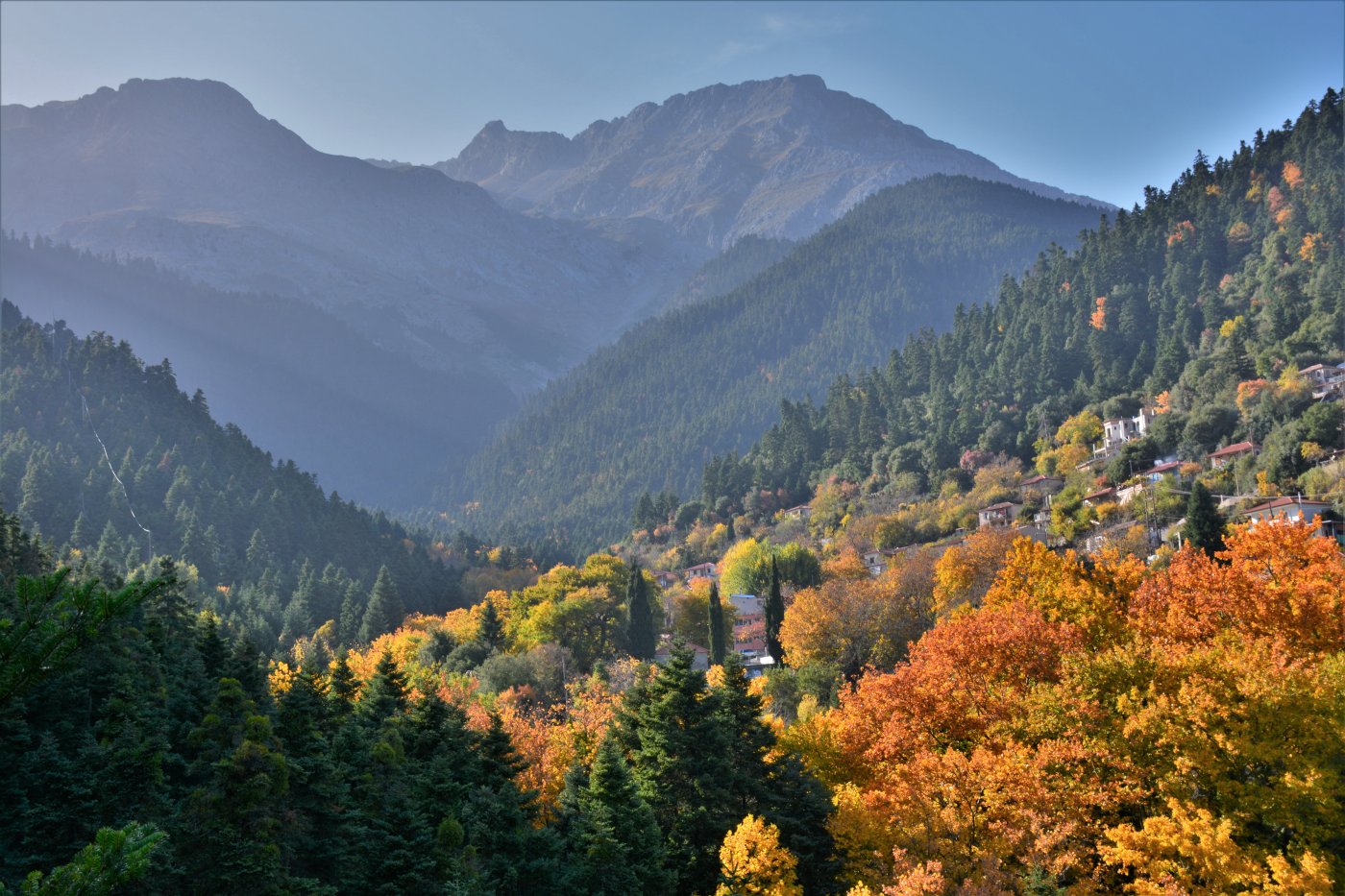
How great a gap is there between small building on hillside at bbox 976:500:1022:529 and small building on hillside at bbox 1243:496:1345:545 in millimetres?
29759

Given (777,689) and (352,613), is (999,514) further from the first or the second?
(352,613)

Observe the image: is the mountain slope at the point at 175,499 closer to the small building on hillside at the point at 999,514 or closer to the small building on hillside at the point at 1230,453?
the small building on hillside at the point at 999,514

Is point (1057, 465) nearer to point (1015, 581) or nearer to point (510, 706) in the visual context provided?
point (1015, 581)

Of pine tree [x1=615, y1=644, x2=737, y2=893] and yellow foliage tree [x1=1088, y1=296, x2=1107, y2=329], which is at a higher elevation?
yellow foliage tree [x1=1088, y1=296, x2=1107, y2=329]

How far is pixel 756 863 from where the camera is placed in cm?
3681

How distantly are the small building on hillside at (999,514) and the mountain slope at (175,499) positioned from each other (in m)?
58.0

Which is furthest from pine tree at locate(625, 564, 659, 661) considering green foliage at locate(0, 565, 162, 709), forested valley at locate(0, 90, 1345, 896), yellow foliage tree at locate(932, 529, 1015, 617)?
green foliage at locate(0, 565, 162, 709)

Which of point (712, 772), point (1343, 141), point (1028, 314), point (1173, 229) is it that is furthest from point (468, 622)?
point (1343, 141)

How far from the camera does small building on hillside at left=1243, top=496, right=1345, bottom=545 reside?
230 ft

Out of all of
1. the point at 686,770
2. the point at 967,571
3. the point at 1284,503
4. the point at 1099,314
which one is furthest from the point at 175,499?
the point at 1099,314

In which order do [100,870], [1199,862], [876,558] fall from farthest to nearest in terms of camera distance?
[876,558] < [1199,862] < [100,870]

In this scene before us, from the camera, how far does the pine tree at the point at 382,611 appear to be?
97.5m

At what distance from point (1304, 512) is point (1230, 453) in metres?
22.5

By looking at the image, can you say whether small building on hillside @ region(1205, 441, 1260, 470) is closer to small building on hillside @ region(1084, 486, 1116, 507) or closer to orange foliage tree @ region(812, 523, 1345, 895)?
small building on hillside @ region(1084, 486, 1116, 507)
